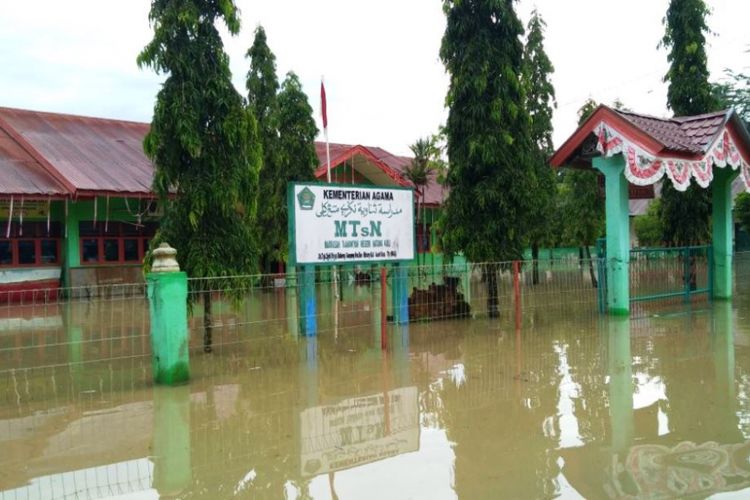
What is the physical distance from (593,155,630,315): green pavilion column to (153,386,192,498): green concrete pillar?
8329 millimetres

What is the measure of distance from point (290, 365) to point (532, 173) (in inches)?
262

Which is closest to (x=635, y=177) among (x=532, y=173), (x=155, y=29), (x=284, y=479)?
(x=532, y=173)

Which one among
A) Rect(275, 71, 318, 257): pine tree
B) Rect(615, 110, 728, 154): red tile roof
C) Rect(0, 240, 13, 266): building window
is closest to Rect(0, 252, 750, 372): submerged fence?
Rect(615, 110, 728, 154): red tile roof

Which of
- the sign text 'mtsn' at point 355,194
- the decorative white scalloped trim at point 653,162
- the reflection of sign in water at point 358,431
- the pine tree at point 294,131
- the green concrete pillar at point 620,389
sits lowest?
the reflection of sign in water at point 358,431

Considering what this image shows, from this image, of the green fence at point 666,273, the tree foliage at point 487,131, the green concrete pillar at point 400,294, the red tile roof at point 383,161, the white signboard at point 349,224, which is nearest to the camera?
the white signboard at point 349,224

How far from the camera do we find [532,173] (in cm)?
1309

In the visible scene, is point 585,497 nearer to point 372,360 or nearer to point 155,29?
point 372,360

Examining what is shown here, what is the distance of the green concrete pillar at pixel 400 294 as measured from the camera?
37.4 feet

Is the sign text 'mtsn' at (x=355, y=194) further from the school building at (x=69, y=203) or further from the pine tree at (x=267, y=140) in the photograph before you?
the school building at (x=69, y=203)

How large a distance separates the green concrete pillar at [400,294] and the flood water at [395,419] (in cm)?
67

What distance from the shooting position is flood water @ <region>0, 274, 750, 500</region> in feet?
15.3

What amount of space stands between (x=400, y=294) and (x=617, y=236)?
430cm

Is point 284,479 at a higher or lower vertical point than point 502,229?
lower

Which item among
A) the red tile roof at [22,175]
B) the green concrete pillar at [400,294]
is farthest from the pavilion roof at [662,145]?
the red tile roof at [22,175]
